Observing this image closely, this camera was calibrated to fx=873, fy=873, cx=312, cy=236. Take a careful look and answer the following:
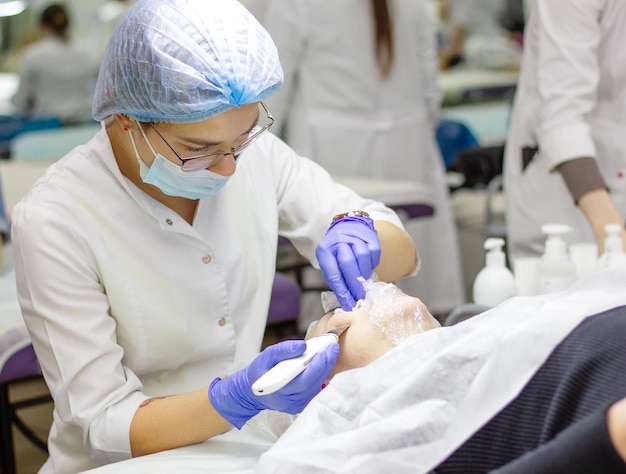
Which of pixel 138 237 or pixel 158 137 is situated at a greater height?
pixel 158 137

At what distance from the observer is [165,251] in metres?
1.43

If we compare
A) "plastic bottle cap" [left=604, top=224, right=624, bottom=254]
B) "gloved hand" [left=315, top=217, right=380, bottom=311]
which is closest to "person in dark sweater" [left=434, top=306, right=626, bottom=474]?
"gloved hand" [left=315, top=217, right=380, bottom=311]

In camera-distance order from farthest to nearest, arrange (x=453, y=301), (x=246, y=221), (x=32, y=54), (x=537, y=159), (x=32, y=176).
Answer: (x=32, y=54), (x=453, y=301), (x=32, y=176), (x=537, y=159), (x=246, y=221)

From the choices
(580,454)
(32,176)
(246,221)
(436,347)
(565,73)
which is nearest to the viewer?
(580,454)

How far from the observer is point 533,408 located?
95 centimetres

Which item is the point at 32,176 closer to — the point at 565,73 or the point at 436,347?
the point at 565,73

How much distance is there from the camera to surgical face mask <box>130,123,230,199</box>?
1327 millimetres

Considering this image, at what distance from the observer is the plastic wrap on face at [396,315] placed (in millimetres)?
1288

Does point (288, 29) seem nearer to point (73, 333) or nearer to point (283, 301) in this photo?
point (283, 301)

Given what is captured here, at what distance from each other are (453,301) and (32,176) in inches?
65.8

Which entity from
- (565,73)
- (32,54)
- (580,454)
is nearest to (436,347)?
(580,454)

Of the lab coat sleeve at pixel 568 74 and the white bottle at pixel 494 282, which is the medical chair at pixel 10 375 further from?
the lab coat sleeve at pixel 568 74

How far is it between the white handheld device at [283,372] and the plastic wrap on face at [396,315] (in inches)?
5.2

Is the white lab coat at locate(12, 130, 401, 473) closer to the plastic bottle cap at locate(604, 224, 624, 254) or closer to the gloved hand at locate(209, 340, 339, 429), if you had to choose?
the gloved hand at locate(209, 340, 339, 429)
